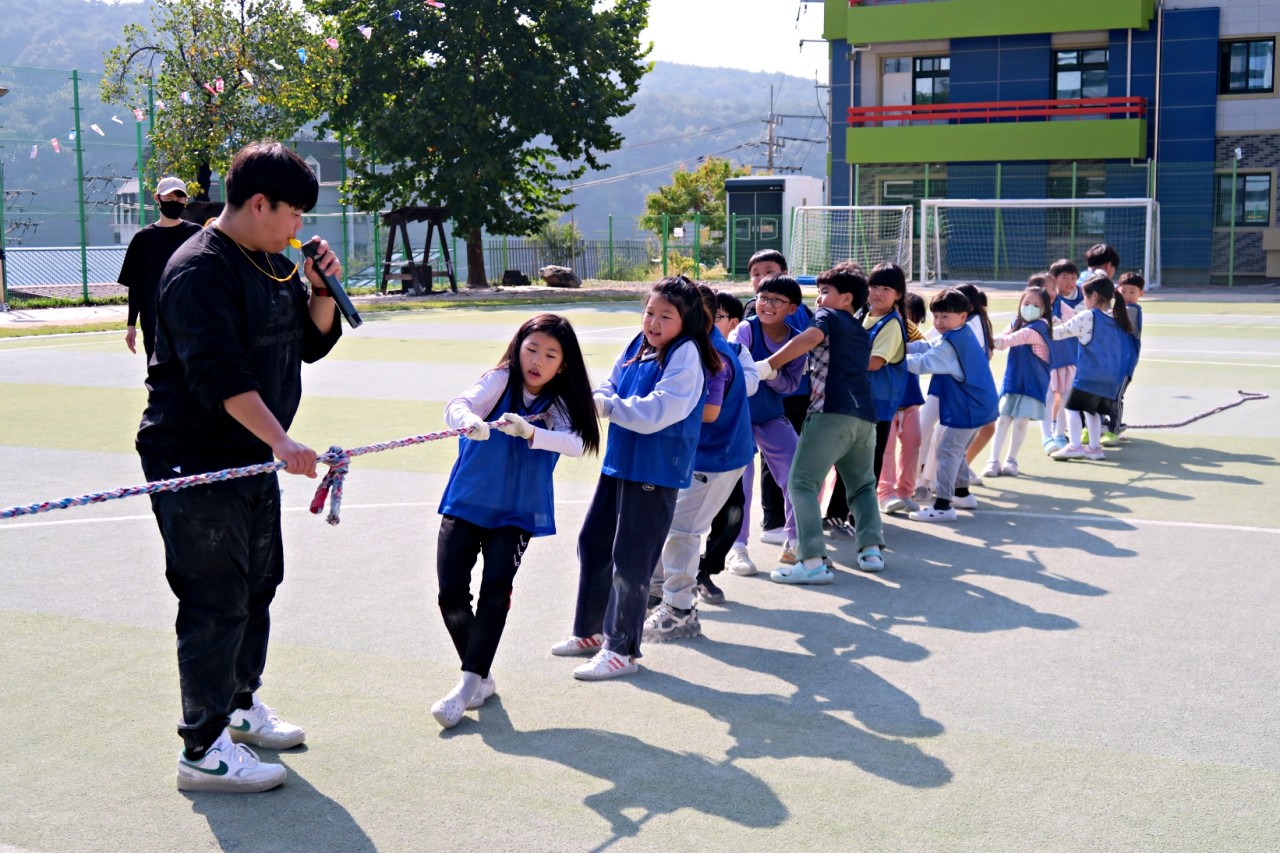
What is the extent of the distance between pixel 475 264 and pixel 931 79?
14.0m

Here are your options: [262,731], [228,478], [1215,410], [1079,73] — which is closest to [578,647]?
[262,731]

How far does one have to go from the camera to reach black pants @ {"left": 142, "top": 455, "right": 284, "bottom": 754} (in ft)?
12.8

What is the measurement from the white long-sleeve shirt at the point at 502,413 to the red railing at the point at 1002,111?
110ft

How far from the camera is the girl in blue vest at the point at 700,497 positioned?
217 inches

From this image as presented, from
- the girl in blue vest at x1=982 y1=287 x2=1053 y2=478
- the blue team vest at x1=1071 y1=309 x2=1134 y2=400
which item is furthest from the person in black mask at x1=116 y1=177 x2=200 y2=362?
the blue team vest at x1=1071 y1=309 x2=1134 y2=400

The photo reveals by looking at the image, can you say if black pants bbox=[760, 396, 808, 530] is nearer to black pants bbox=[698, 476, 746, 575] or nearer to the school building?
black pants bbox=[698, 476, 746, 575]

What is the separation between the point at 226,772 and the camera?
3922mm

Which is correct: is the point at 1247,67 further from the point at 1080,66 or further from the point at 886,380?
the point at 886,380

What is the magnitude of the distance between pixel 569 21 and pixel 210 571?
95.8 feet

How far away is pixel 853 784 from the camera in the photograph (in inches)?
159

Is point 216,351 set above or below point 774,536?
above

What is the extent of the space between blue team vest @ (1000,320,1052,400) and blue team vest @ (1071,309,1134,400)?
84cm

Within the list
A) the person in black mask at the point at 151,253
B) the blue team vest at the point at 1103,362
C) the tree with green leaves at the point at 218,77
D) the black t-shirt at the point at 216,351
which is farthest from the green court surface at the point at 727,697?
the tree with green leaves at the point at 218,77

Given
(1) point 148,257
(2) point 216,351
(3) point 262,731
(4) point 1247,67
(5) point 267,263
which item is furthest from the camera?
(4) point 1247,67
